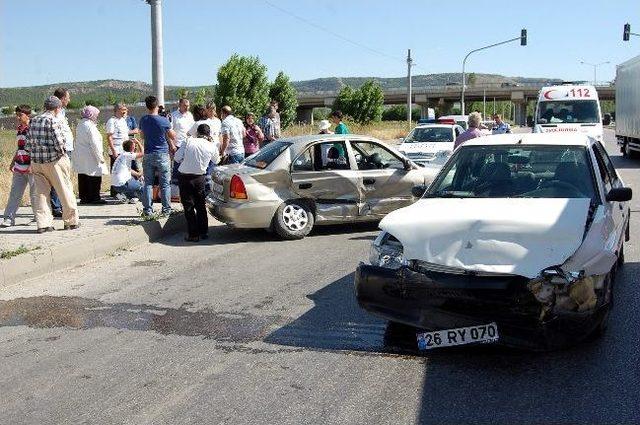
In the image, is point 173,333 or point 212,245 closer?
point 173,333

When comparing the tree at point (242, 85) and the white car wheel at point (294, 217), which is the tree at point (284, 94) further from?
the white car wheel at point (294, 217)

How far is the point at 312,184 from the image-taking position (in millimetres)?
10875

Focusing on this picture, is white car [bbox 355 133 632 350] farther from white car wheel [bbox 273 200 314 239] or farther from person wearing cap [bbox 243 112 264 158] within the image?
person wearing cap [bbox 243 112 264 158]

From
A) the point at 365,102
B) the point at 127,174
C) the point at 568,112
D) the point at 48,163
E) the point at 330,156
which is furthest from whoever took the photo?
the point at 365,102

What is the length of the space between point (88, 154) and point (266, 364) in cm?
826

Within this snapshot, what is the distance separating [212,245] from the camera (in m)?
10.6

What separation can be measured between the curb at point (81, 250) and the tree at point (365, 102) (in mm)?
63470

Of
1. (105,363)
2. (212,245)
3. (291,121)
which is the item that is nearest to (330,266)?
(212,245)

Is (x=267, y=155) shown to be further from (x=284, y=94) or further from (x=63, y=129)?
(x=284, y=94)

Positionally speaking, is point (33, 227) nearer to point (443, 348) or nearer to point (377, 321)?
point (377, 321)

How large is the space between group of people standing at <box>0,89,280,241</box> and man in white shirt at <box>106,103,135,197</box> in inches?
0.7

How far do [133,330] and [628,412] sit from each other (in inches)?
156

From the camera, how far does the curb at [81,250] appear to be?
837 cm

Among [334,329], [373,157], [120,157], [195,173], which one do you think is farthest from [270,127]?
[334,329]
